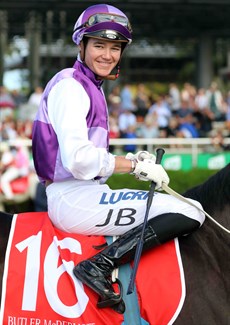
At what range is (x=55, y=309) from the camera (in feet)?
11.3

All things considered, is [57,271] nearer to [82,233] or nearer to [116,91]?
[82,233]

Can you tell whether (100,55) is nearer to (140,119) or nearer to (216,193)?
(216,193)

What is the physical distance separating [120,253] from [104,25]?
1204 millimetres

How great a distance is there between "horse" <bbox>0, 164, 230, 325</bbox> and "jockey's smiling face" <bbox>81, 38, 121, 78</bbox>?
858 mm

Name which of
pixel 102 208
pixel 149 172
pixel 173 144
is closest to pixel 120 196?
pixel 102 208

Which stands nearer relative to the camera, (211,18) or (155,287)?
(155,287)

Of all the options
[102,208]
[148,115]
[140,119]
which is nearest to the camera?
[102,208]

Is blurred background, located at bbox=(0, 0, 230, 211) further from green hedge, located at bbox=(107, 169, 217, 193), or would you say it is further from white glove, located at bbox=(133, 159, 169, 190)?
white glove, located at bbox=(133, 159, 169, 190)

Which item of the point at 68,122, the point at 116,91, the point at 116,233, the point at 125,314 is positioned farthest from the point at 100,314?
the point at 116,91

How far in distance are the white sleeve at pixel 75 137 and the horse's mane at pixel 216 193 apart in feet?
2.03

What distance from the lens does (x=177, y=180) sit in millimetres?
11203

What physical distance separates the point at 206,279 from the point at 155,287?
28cm

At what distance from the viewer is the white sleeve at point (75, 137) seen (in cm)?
339

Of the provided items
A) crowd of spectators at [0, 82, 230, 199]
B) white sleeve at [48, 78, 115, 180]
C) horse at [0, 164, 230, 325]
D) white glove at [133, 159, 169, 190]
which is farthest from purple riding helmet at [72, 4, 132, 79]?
crowd of spectators at [0, 82, 230, 199]
